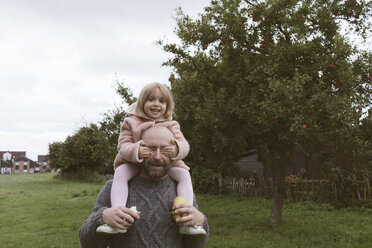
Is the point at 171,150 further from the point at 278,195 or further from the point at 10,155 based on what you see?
the point at 10,155

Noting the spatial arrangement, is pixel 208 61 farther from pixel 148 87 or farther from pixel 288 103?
pixel 148 87

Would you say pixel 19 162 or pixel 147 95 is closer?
pixel 147 95

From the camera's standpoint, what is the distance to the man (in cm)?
215

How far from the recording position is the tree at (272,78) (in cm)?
731

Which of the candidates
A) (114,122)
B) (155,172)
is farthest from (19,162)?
(155,172)

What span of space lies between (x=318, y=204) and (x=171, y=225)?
12.8m

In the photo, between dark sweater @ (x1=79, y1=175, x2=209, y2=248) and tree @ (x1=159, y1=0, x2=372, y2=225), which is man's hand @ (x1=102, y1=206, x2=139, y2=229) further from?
tree @ (x1=159, y1=0, x2=372, y2=225)

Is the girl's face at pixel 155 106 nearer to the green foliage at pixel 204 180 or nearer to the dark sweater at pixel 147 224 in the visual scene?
the dark sweater at pixel 147 224

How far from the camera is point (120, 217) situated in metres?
2.06

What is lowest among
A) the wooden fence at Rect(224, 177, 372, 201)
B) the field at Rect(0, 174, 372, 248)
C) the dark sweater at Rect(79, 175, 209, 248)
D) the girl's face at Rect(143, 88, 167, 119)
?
the field at Rect(0, 174, 372, 248)

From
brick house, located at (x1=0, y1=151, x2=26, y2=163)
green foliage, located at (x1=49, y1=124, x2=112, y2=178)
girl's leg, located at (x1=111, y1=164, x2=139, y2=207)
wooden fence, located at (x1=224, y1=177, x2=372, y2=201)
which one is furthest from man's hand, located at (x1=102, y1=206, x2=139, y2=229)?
brick house, located at (x1=0, y1=151, x2=26, y2=163)

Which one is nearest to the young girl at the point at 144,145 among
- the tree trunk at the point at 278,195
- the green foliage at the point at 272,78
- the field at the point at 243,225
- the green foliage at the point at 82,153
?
the green foliage at the point at 272,78

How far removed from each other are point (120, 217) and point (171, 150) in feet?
1.77

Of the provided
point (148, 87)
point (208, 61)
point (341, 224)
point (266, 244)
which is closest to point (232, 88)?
point (208, 61)
